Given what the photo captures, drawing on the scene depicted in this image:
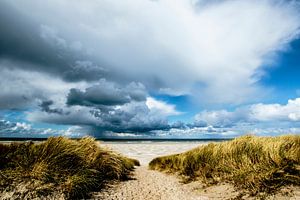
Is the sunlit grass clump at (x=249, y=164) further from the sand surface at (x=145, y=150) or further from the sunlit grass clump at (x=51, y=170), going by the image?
the sand surface at (x=145, y=150)

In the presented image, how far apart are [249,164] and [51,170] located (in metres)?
5.68

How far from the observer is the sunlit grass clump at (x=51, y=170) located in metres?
6.07

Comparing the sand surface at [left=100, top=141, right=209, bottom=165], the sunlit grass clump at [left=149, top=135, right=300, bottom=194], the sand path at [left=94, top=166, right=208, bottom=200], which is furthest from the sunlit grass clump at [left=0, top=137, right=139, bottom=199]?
the sand surface at [left=100, top=141, right=209, bottom=165]

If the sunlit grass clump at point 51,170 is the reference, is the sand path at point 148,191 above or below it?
below

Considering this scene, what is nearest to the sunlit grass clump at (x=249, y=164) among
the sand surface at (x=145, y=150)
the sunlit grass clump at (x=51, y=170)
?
the sunlit grass clump at (x=51, y=170)

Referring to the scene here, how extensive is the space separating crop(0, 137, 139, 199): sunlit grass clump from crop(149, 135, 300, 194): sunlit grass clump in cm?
337

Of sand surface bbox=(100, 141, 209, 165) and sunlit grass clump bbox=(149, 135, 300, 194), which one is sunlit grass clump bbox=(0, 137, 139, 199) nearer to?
sunlit grass clump bbox=(149, 135, 300, 194)

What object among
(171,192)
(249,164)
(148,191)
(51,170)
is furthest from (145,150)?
(51,170)

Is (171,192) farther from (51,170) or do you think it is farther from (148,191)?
(51,170)

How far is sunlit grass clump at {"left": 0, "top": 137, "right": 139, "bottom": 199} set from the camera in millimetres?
6074

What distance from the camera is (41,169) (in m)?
6.55

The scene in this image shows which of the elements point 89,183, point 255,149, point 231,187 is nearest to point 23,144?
point 89,183

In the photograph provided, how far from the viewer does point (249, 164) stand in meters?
8.28

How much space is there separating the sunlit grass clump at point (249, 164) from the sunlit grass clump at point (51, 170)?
3373 millimetres
